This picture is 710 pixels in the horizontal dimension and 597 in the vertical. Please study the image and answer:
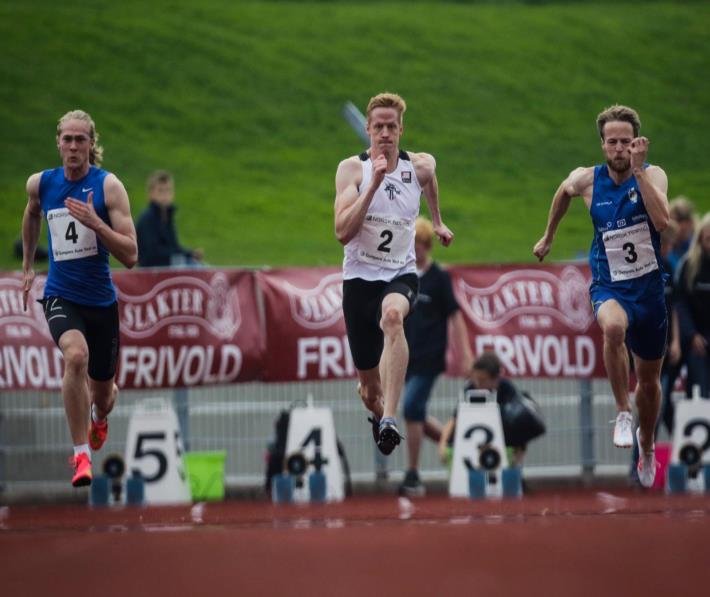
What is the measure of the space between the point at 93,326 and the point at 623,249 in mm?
3835

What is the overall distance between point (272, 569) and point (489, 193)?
31377mm

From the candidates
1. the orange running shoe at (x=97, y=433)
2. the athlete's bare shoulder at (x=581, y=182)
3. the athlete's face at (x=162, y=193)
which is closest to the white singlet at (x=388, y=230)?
the athlete's bare shoulder at (x=581, y=182)

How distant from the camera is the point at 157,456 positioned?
46.7 ft

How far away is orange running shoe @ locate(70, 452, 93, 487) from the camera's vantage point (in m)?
10.1

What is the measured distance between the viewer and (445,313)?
14.8 metres

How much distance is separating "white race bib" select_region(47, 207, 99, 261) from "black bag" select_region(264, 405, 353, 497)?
13.9 ft

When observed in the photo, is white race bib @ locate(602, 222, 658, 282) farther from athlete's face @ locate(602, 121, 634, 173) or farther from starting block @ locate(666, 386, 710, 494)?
starting block @ locate(666, 386, 710, 494)

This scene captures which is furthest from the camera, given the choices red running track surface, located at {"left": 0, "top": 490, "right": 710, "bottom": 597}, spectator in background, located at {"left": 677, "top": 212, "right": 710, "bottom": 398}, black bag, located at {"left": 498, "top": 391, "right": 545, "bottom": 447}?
spectator in background, located at {"left": 677, "top": 212, "right": 710, "bottom": 398}

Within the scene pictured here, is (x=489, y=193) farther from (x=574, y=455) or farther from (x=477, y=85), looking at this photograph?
(x=574, y=455)

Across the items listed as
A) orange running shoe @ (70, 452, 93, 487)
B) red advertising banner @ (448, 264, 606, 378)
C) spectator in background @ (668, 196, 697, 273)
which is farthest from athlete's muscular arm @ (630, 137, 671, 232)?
spectator in background @ (668, 196, 697, 273)

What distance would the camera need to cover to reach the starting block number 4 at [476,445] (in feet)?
47.0

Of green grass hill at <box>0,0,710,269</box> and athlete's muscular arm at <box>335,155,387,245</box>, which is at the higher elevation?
green grass hill at <box>0,0,710,269</box>

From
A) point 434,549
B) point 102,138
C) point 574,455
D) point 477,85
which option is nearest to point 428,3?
point 477,85

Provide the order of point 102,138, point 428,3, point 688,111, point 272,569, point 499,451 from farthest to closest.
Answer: point 428,3, point 688,111, point 102,138, point 499,451, point 272,569
